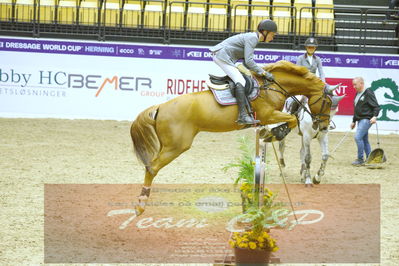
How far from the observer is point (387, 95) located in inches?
699

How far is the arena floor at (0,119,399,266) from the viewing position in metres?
7.60

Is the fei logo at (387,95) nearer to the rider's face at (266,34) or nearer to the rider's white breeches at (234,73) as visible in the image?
the rider's face at (266,34)

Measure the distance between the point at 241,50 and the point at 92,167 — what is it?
455 cm

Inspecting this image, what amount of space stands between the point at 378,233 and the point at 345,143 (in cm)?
893

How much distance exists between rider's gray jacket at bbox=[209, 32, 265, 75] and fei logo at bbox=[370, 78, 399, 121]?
9891mm

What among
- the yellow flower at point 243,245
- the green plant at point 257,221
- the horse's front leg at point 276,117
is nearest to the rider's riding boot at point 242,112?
the horse's front leg at point 276,117

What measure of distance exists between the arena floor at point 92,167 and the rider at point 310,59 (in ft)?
6.75

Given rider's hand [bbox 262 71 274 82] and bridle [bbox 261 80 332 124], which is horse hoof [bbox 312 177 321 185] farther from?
rider's hand [bbox 262 71 274 82]

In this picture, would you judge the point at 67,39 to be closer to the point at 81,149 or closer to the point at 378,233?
the point at 81,149

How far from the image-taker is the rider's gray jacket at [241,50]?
8.48 metres

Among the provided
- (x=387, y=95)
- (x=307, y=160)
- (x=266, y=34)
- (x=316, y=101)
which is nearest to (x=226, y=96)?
(x=266, y=34)

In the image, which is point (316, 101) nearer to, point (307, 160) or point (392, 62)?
point (307, 160)
